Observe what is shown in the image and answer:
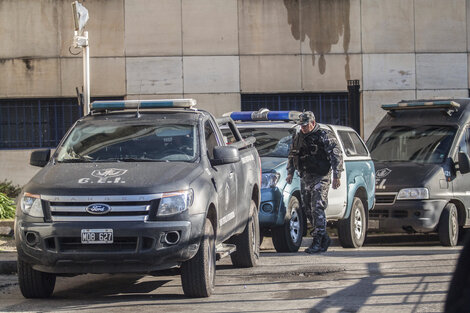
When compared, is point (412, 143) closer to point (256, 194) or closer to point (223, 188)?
point (256, 194)

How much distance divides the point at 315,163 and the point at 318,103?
11016 mm

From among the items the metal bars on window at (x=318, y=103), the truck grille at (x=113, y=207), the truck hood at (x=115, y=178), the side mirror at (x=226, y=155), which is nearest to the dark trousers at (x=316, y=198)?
the side mirror at (x=226, y=155)

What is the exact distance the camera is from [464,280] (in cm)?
197

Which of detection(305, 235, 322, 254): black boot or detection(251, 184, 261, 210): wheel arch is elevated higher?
detection(251, 184, 261, 210): wheel arch

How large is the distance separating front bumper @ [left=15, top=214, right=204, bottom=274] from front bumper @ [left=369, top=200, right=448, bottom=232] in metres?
7.06

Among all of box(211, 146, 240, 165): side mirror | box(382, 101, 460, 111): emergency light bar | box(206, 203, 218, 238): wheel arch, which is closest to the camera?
box(206, 203, 218, 238): wheel arch

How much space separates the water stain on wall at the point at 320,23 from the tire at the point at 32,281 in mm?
15032

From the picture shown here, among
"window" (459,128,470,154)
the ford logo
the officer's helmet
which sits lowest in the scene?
the ford logo

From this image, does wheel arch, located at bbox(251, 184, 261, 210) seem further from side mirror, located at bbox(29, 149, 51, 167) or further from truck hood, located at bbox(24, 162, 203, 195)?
side mirror, located at bbox(29, 149, 51, 167)

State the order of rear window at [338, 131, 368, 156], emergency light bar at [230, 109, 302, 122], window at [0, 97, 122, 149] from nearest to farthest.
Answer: emergency light bar at [230, 109, 302, 122] → rear window at [338, 131, 368, 156] → window at [0, 97, 122, 149]

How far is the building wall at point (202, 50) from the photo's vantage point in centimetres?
2197

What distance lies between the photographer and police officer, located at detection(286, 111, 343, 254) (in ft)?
38.4

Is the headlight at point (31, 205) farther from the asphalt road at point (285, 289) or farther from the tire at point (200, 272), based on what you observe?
the tire at point (200, 272)

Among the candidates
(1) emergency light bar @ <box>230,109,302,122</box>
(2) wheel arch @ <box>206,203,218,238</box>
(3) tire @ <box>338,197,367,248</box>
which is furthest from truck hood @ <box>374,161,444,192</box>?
(2) wheel arch @ <box>206,203,218,238</box>
